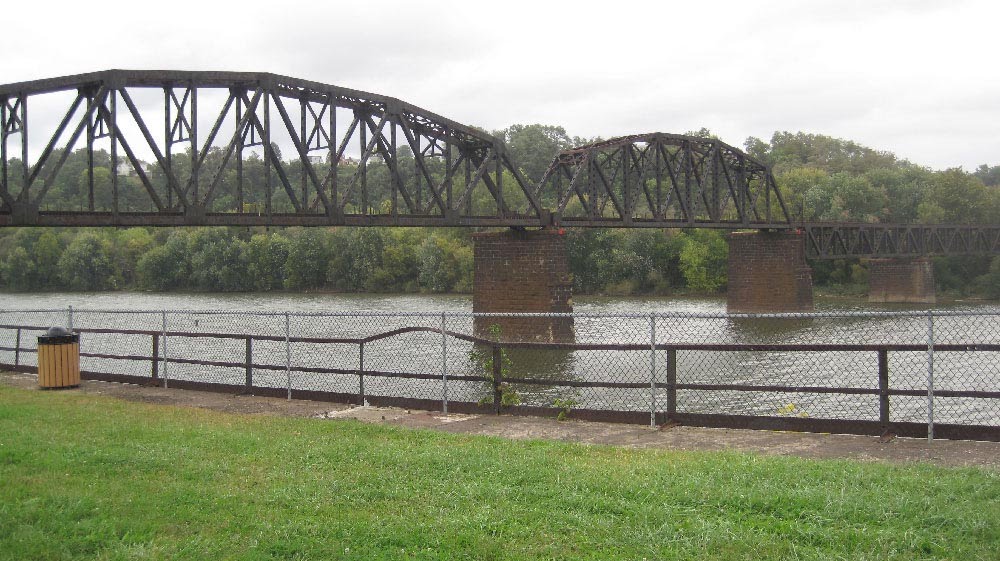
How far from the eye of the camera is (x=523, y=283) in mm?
42812

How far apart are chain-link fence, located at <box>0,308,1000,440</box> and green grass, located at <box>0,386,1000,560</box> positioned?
2262 millimetres

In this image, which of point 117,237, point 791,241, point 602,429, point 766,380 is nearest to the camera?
point 602,429

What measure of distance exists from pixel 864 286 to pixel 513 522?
314ft

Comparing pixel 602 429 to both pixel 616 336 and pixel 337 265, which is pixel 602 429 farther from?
pixel 337 265

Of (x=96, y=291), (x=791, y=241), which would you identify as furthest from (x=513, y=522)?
(x=96, y=291)

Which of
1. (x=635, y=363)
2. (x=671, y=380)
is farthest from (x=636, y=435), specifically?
(x=635, y=363)

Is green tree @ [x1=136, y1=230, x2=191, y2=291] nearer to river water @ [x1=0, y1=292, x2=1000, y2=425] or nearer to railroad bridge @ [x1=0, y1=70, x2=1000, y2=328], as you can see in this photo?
railroad bridge @ [x1=0, y1=70, x2=1000, y2=328]

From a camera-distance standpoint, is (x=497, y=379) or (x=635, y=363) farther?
(x=635, y=363)

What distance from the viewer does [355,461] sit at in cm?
1001

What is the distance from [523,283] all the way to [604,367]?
10081mm

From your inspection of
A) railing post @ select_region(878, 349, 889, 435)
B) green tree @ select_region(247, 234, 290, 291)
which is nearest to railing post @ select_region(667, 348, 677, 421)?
railing post @ select_region(878, 349, 889, 435)

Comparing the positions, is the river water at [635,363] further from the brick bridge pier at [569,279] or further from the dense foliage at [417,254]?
the dense foliage at [417,254]

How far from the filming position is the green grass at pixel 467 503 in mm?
6992

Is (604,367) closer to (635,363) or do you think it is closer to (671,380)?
(635,363)
